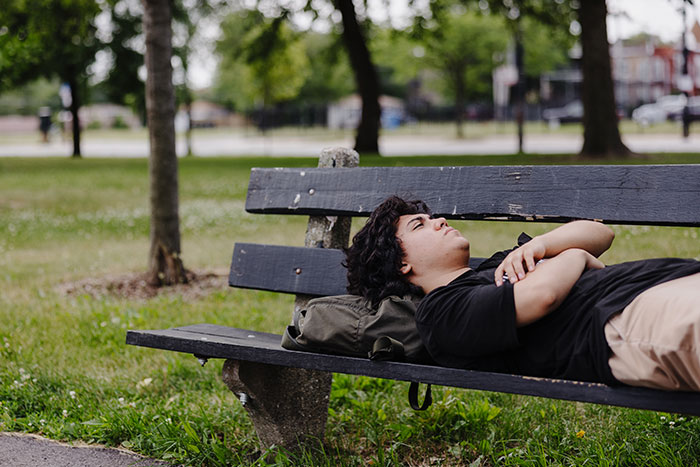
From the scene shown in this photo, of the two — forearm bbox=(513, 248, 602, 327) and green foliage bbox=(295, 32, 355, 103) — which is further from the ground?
green foliage bbox=(295, 32, 355, 103)

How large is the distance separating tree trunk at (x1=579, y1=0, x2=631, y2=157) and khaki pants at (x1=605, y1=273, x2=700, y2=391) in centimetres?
1328

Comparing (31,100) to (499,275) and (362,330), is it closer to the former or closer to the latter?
(362,330)

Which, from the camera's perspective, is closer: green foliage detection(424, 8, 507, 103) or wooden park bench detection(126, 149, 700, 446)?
wooden park bench detection(126, 149, 700, 446)

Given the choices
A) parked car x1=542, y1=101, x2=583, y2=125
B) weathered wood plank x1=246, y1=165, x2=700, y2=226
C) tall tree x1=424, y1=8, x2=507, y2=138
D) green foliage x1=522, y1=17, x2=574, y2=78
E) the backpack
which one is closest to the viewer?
the backpack

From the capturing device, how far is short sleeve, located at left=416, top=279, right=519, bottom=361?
95.7 inches

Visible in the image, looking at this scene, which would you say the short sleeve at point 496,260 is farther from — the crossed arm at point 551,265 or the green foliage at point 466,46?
the green foliage at point 466,46

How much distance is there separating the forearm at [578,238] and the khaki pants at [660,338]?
1.36 ft

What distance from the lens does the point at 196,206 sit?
12055 mm

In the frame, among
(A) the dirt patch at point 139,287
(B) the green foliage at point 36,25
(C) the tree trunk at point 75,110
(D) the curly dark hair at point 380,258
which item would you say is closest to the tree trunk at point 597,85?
(B) the green foliage at point 36,25

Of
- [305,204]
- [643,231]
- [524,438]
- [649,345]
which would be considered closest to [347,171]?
[305,204]

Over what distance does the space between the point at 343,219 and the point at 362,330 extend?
914 mm

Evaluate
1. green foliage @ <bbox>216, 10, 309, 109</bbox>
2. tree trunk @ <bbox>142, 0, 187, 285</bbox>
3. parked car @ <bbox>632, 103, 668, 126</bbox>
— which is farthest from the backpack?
parked car @ <bbox>632, 103, 668, 126</bbox>

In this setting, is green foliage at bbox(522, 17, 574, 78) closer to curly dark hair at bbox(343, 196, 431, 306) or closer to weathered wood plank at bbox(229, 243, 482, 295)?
weathered wood plank at bbox(229, 243, 482, 295)

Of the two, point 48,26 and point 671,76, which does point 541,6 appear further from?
point 671,76
